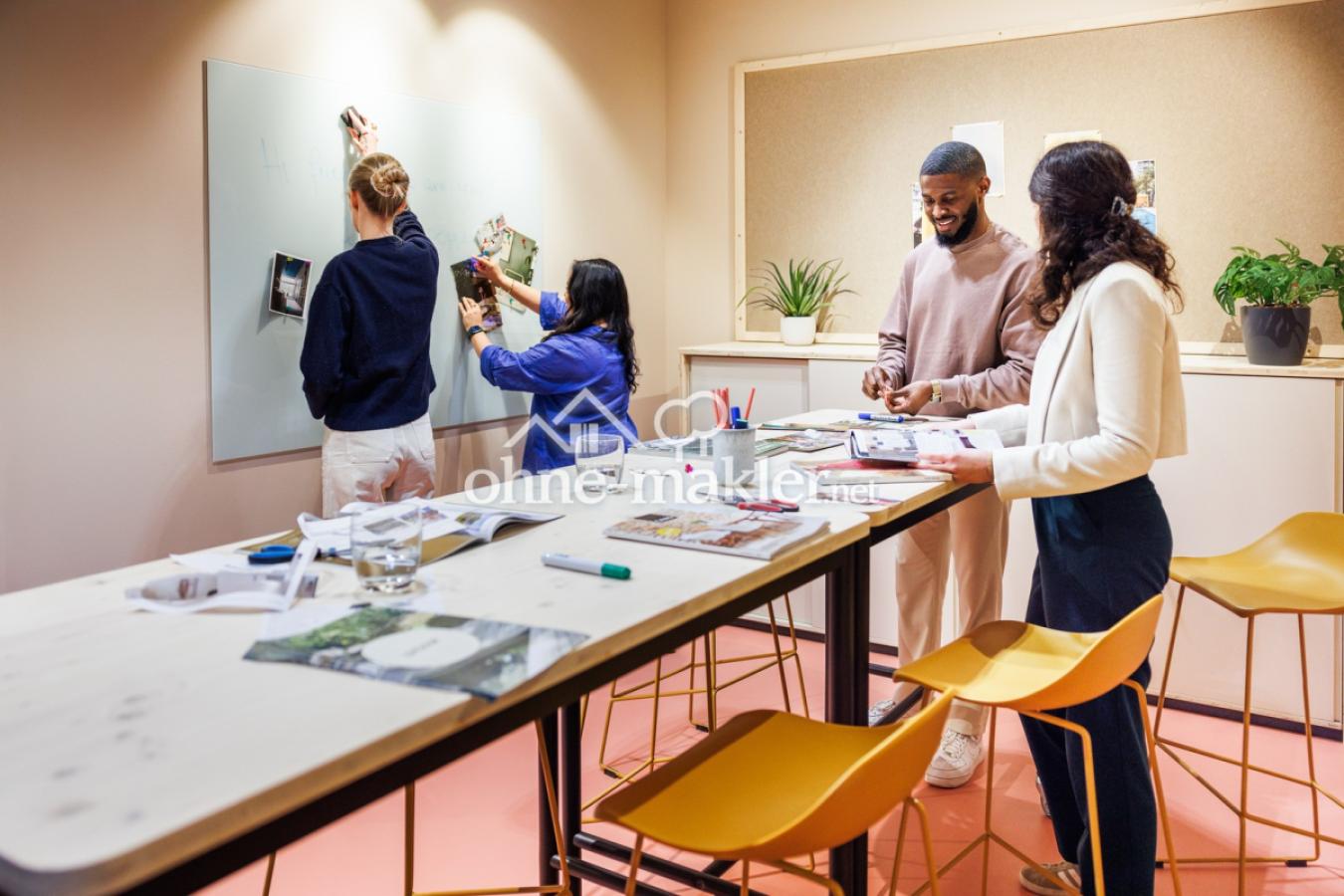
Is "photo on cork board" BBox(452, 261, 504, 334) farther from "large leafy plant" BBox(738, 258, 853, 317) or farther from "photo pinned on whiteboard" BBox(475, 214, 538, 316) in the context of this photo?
"large leafy plant" BBox(738, 258, 853, 317)

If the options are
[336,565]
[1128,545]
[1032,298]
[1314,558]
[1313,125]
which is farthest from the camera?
[1313,125]

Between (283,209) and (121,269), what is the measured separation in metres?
0.50

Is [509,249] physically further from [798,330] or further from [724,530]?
[724,530]

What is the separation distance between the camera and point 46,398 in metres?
2.59

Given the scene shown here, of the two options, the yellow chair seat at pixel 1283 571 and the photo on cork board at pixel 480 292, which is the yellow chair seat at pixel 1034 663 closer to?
the yellow chair seat at pixel 1283 571

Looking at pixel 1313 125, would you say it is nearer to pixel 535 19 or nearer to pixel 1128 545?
pixel 1128 545

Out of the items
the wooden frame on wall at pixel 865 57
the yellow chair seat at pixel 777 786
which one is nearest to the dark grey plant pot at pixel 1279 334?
the wooden frame on wall at pixel 865 57

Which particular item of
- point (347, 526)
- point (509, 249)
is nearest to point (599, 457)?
point (347, 526)

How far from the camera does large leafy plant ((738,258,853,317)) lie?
4375 millimetres

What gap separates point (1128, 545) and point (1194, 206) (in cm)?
216

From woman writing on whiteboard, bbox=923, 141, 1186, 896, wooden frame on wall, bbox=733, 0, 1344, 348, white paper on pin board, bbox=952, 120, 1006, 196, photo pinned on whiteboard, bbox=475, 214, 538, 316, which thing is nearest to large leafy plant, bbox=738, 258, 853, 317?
wooden frame on wall, bbox=733, 0, 1344, 348

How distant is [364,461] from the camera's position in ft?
10.3

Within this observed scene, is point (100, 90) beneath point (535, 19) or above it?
beneath

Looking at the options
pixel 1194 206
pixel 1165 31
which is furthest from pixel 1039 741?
pixel 1165 31
